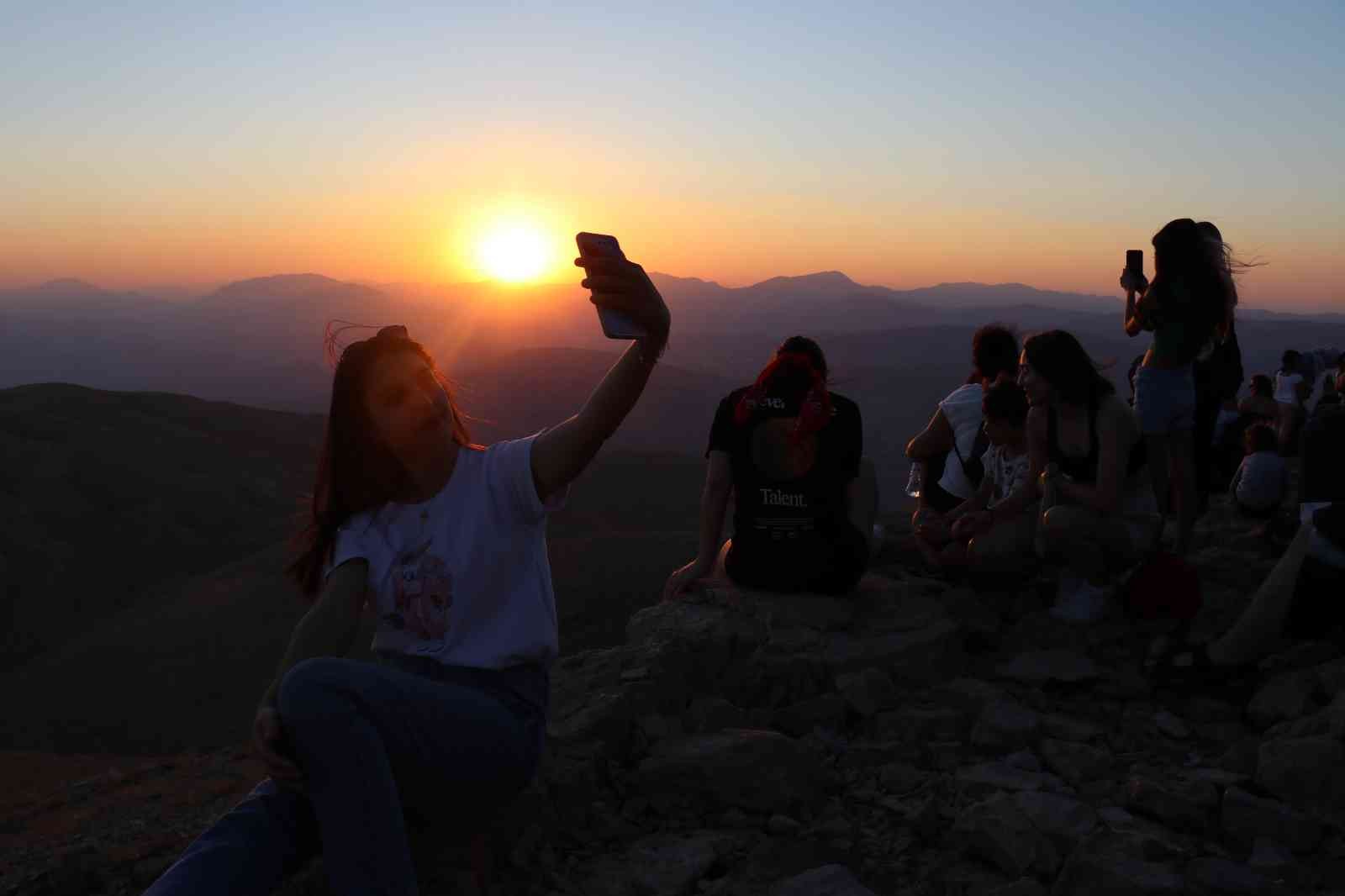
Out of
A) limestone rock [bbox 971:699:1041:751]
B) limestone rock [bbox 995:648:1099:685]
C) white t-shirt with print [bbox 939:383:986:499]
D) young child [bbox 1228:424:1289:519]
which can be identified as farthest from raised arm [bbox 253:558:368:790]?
young child [bbox 1228:424:1289:519]

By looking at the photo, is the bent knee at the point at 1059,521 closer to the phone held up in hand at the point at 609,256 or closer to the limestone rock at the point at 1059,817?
the limestone rock at the point at 1059,817

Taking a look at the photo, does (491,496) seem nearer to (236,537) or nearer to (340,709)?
(340,709)

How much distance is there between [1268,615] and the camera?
3615mm

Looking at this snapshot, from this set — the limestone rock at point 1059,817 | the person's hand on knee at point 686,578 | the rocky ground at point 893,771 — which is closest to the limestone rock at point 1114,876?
the rocky ground at point 893,771

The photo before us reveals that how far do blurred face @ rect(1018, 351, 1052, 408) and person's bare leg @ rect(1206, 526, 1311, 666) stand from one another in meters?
1.05

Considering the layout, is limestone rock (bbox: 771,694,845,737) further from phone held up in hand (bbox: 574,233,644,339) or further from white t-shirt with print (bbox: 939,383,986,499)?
phone held up in hand (bbox: 574,233,644,339)

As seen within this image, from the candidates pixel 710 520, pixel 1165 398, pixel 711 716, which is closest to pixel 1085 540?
pixel 1165 398

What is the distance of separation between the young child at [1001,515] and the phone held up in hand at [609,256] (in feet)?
9.25

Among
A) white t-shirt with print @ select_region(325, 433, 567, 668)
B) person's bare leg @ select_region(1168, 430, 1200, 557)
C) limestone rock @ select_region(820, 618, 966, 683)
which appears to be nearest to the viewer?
white t-shirt with print @ select_region(325, 433, 567, 668)

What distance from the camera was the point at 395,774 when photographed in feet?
7.56

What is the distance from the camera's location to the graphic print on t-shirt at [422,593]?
251cm

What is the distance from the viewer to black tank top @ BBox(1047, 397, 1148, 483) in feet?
14.3

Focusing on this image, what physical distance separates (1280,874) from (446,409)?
7.38 feet

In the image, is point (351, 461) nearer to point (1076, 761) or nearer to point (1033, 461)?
point (1076, 761)
